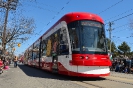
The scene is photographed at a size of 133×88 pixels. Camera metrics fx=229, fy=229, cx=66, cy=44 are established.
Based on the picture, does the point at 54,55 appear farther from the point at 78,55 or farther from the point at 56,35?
the point at 78,55

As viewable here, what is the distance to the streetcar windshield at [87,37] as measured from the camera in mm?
11812

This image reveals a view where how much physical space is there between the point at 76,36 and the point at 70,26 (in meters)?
0.80

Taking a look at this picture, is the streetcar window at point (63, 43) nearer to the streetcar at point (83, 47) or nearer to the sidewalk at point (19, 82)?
the streetcar at point (83, 47)

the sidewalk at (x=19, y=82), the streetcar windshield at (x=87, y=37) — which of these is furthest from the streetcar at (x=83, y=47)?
the sidewalk at (x=19, y=82)

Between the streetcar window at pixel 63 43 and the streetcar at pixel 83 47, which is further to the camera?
the streetcar window at pixel 63 43

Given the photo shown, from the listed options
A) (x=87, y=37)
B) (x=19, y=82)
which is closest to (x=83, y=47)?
(x=87, y=37)

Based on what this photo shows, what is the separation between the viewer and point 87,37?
39.3 ft

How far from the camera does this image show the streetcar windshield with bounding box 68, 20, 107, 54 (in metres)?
11.8

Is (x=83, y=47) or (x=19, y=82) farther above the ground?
(x=83, y=47)

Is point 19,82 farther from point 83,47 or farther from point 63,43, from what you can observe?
point 83,47

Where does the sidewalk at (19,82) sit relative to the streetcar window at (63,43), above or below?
below

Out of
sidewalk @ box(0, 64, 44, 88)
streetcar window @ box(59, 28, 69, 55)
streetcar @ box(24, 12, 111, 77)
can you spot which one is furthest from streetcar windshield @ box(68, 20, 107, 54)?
sidewalk @ box(0, 64, 44, 88)

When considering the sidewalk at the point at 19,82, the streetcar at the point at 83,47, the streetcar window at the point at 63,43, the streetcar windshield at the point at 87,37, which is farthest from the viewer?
the streetcar window at the point at 63,43

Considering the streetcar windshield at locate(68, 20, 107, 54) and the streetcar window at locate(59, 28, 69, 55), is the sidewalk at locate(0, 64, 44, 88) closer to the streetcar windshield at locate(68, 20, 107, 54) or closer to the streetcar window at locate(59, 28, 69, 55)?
the streetcar window at locate(59, 28, 69, 55)
